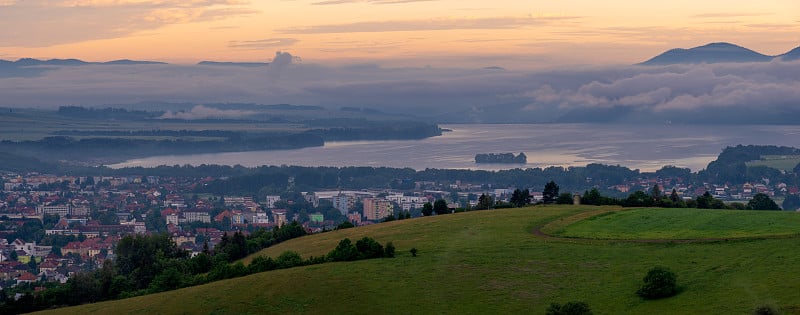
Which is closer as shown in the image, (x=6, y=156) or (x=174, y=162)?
(x=6, y=156)

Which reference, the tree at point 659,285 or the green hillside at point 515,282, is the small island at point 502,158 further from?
the tree at point 659,285

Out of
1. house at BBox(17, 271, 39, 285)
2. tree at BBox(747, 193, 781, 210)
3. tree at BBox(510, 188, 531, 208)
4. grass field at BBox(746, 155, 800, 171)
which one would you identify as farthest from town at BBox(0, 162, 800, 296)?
tree at BBox(747, 193, 781, 210)

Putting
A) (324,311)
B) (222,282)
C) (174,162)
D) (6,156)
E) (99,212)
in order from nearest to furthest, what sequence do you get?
(324,311)
(222,282)
(99,212)
(6,156)
(174,162)

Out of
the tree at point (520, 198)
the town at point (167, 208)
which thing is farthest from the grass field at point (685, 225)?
the town at point (167, 208)

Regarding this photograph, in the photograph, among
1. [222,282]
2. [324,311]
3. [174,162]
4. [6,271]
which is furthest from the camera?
[174,162]

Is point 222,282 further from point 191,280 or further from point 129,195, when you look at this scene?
point 129,195

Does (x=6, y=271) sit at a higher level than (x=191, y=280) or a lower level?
lower

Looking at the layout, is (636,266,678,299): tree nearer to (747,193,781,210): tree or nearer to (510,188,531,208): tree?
(747,193,781,210): tree

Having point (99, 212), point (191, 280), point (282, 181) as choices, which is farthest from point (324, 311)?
point (282, 181)
